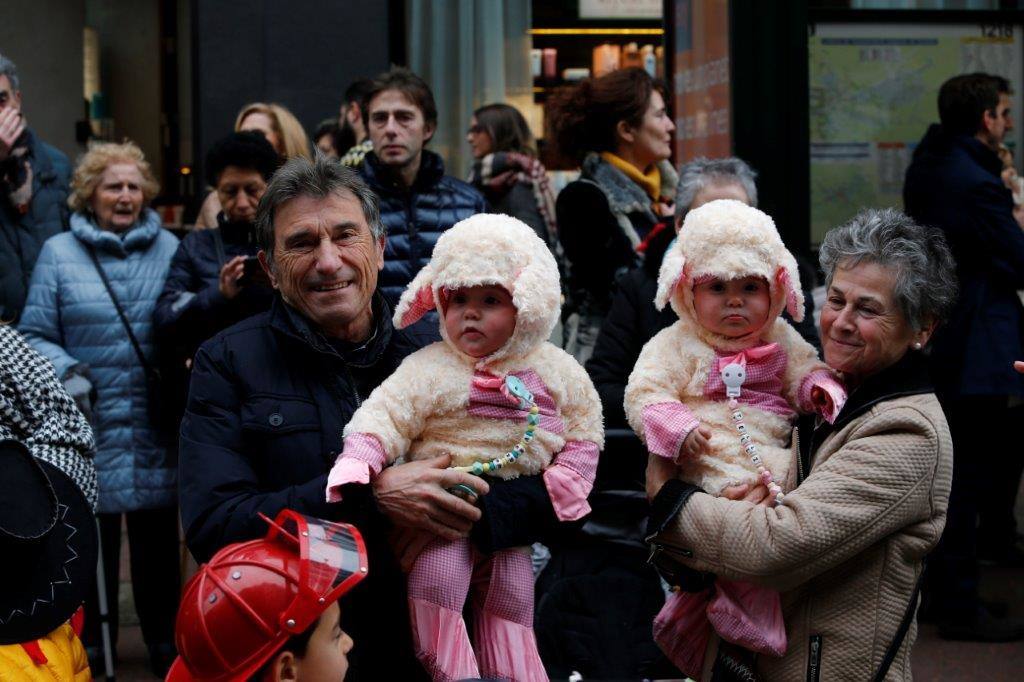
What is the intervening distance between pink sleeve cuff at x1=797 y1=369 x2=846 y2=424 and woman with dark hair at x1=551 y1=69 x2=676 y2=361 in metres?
2.10

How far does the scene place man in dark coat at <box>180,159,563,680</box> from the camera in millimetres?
3346

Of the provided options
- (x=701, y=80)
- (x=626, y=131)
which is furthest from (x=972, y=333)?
(x=701, y=80)

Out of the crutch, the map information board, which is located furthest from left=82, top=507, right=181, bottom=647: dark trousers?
the map information board

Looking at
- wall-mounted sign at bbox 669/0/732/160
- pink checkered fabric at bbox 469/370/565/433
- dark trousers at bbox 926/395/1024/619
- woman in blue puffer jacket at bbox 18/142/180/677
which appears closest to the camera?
pink checkered fabric at bbox 469/370/565/433

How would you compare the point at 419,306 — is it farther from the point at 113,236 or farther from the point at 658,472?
the point at 113,236

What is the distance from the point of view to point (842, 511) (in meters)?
3.28

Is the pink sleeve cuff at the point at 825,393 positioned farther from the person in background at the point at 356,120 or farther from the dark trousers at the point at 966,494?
the dark trousers at the point at 966,494

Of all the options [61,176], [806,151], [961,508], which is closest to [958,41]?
[806,151]

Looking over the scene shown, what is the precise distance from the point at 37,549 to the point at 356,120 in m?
4.24

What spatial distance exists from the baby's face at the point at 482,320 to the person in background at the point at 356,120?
2.86 metres

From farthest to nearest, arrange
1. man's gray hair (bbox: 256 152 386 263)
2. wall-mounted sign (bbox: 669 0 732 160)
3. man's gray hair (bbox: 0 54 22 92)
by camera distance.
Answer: wall-mounted sign (bbox: 669 0 732 160) < man's gray hair (bbox: 0 54 22 92) < man's gray hair (bbox: 256 152 386 263)

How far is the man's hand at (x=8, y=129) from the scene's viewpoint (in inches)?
246

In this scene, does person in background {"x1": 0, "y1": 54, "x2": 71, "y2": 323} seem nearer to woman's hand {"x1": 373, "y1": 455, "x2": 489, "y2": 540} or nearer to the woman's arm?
woman's hand {"x1": 373, "y1": 455, "x2": 489, "y2": 540}

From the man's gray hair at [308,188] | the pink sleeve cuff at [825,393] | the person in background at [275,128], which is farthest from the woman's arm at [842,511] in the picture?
the person in background at [275,128]
